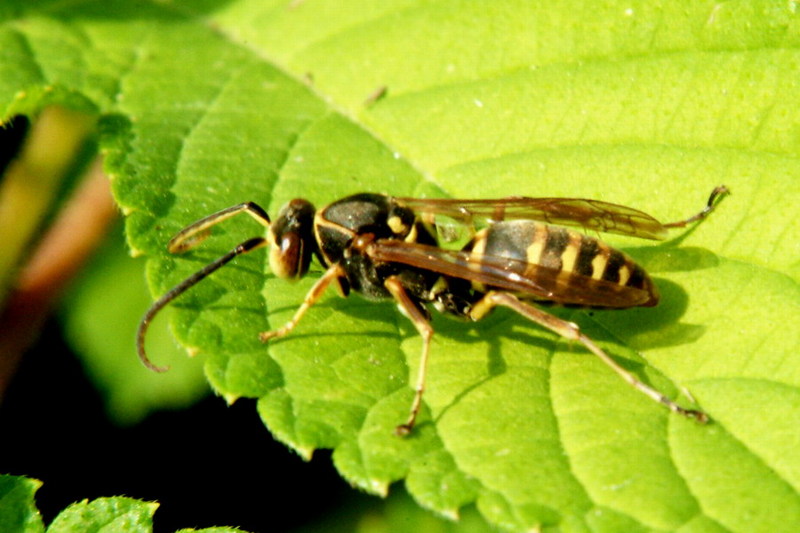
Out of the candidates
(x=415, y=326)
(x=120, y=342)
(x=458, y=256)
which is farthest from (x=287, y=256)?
(x=120, y=342)

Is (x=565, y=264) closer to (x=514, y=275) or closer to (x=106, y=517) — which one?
(x=514, y=275)

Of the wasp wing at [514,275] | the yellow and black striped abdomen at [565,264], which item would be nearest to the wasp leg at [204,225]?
the wasp wing at [514,275]

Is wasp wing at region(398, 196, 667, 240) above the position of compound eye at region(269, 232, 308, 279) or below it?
above

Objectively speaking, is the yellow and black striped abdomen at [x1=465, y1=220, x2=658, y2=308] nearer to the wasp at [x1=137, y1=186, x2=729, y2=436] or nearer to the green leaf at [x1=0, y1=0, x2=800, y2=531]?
the wasp at [x1=137, y1=186, x2=729, y2=436]

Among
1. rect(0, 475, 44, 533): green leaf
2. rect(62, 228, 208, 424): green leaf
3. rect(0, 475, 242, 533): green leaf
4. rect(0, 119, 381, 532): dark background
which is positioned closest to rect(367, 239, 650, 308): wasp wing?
rect(0, 475, 242, 533): green leaf

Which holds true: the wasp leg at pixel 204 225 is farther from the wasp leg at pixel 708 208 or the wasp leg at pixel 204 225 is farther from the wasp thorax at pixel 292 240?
the wasp leg at pixel 708 208

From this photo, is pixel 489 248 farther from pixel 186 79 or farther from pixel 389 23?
pixel 186 79
